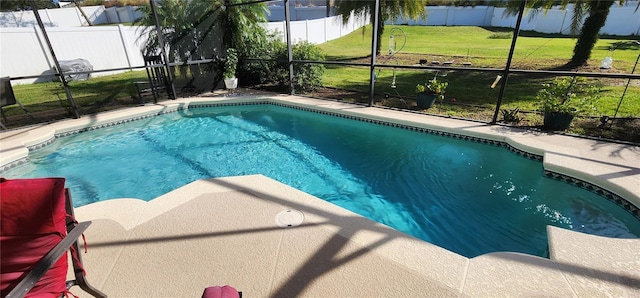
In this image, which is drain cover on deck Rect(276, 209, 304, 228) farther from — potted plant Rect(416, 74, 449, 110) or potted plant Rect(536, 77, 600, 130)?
potted plant Rect(536, 77, 600, 130)

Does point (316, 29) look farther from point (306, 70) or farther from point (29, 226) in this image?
point (29, 226)

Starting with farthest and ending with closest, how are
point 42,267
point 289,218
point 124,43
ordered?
point 124,43 < point 289,218 < point 42,267

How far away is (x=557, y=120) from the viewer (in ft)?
16.9

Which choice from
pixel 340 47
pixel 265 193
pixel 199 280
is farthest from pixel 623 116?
pixel 340 47

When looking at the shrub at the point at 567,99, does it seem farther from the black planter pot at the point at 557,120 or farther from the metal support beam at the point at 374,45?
the metal support beam at the point at 374,45

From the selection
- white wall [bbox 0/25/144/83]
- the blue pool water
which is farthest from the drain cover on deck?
white wall [bbox 0/25/144/83]

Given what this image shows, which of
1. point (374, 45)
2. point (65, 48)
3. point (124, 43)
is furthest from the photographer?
point (124, 43)

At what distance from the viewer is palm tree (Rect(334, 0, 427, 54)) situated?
12250 mm

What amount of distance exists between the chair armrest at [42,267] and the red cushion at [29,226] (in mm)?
50

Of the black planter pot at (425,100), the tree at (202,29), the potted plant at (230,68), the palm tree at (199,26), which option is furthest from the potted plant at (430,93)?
the palm tree at (199,26)

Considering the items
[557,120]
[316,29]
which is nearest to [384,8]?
[316,29]

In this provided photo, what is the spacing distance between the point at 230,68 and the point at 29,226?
8062mm

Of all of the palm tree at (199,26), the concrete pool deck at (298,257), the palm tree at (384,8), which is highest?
the palm tree at (384,8)

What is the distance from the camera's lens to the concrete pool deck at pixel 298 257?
2.15m
